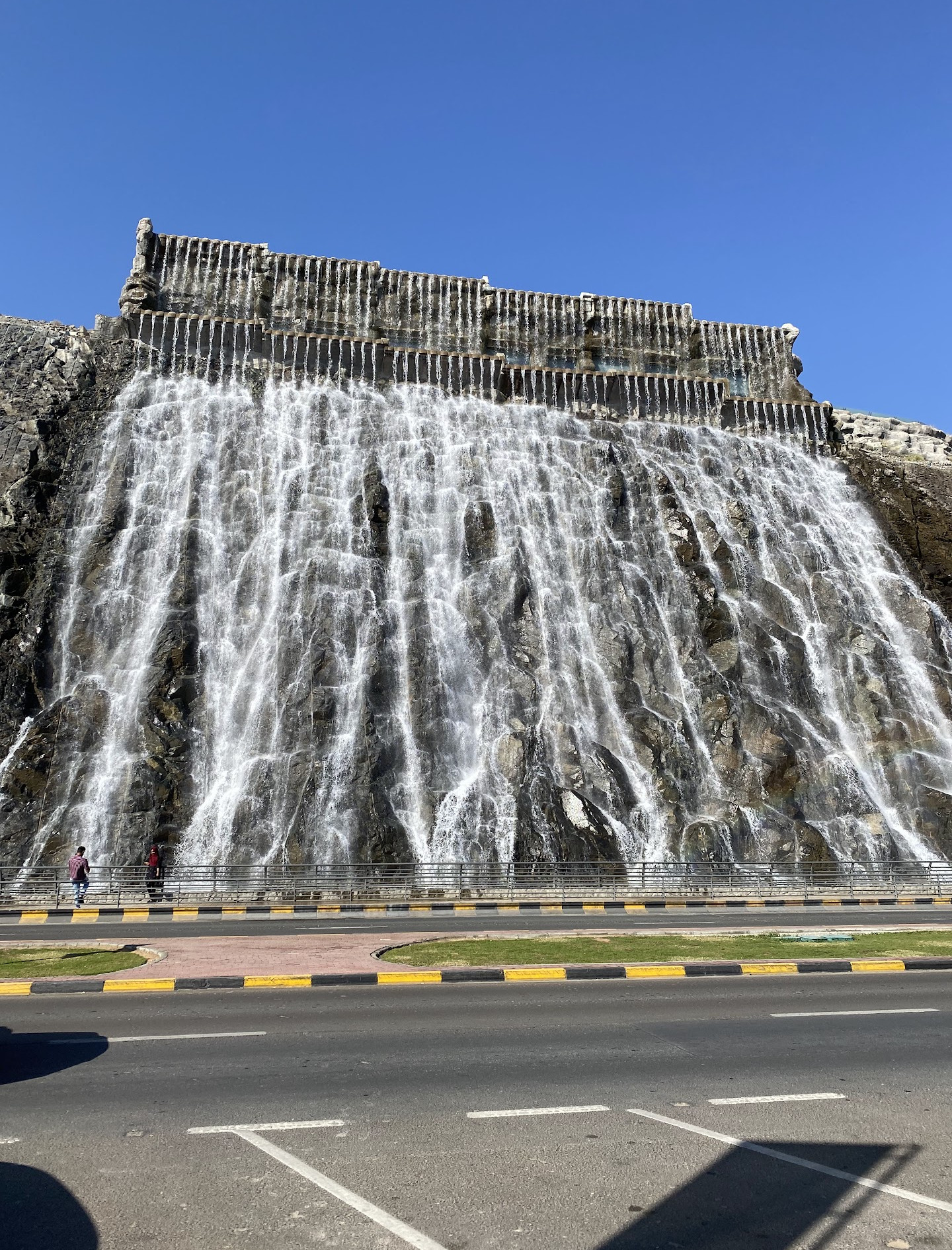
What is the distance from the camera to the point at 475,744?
34.2m

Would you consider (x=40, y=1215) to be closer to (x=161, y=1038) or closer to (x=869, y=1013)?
(x=161, y=1038)

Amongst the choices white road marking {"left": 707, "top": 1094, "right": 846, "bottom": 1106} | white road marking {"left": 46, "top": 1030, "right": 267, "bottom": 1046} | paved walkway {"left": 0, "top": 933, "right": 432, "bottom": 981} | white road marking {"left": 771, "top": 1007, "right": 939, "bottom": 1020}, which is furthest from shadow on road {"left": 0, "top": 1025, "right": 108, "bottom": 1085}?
white road marking {"left": 771, "top": 1007, "right": 939, "bottom": 1020}

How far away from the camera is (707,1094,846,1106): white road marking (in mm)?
7520

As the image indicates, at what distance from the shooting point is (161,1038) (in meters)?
9.67

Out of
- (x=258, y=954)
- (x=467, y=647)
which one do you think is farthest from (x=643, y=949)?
(x=467, y=647)

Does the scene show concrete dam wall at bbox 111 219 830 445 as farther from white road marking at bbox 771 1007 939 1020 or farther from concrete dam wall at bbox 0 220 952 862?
white road marking at bbox 771 1007 939 1020

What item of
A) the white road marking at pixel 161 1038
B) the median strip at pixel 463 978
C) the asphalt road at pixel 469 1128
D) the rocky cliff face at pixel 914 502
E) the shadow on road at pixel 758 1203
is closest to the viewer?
the shadow on road at pixel 758 1203

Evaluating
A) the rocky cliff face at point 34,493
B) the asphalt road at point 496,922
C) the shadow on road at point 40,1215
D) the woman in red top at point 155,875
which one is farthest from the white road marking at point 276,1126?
the rocky cliff face at point 34,493

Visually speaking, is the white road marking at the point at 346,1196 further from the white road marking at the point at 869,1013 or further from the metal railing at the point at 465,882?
the metal railing at the point at 465,882

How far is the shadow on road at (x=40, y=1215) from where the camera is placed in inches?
193

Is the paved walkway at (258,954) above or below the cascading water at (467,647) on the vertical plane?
below

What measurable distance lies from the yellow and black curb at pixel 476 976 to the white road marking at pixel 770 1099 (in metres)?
6.28

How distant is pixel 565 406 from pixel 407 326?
12.2 m

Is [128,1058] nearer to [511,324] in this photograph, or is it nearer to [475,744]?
[475,744]
